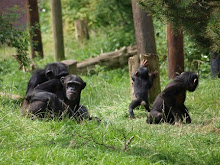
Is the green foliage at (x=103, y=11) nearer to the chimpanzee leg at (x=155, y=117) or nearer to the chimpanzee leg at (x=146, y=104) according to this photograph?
the chimpanzee leg at (x=146, y=104)

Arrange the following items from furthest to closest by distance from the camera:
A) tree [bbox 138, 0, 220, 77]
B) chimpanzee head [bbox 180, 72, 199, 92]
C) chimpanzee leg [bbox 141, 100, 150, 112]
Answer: chimpanzee leg [bbox 141, 100, 150, 112] < chimpanzee head [bbox 180, 72, 199, 92] < tree [bbox 138, 0, 220, 77]

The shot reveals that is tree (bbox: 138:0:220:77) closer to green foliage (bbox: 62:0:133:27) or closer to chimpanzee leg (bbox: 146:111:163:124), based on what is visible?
chimpanzee leg (bbox: 146:111:163:124)

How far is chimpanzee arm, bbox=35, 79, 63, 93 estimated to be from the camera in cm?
737

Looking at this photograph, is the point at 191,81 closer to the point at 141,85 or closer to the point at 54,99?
A: the point at 141,85

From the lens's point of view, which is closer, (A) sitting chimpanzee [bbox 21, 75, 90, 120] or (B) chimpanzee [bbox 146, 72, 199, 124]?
(A) sitting chimpanzee [bbox 21, 75, 90, 120]

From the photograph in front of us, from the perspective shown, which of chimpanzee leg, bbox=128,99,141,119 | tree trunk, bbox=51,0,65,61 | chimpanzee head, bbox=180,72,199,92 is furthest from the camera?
tree trunk, bbox=51,0,65,61

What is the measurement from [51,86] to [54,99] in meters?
0.39

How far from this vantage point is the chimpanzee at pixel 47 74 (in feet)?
24.9

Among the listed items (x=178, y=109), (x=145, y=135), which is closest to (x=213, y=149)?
(x=145, y=135)

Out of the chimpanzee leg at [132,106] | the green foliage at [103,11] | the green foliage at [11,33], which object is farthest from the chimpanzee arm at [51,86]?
the green foliage at [103,11]

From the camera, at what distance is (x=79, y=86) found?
7.33 meters

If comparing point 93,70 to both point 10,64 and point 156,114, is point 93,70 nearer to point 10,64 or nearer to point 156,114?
point 10,64

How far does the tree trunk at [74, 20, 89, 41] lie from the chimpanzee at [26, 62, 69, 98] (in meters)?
12.4

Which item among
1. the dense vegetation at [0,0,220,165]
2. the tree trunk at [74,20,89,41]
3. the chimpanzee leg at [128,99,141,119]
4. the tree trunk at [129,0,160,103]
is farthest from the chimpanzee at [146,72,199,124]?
the tree trunk at [74,20,89,41]
